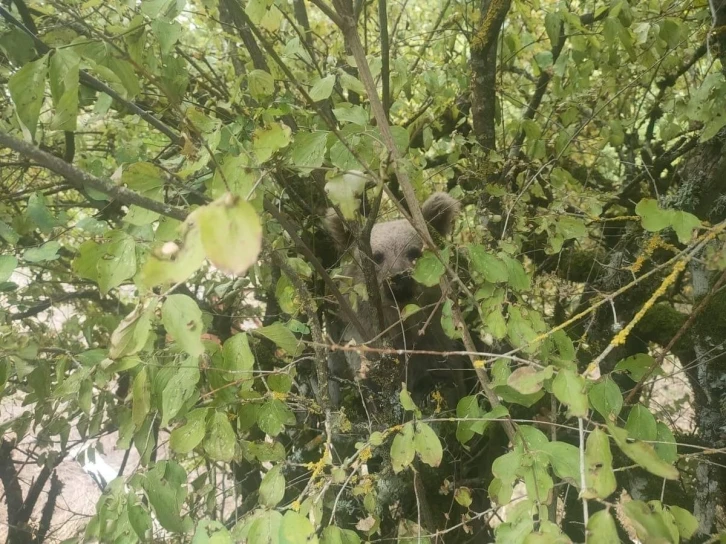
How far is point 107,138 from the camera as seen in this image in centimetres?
420

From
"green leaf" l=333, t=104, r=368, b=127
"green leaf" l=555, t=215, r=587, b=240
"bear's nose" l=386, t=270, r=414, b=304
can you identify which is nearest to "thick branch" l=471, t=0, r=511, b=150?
"green leaf" l=555, t=215, r=587, b=240

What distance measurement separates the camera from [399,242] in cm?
425

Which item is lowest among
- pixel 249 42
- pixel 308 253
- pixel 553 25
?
pixel 308 253

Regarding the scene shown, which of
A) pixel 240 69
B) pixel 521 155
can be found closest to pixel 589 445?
pixel 521 155

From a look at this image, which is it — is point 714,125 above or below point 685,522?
above

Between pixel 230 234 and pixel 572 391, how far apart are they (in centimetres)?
80

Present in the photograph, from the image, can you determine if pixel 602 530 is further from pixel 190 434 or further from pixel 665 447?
pixel 190 434

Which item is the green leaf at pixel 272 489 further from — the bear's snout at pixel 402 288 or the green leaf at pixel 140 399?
the bear's snout at pixel 402 288

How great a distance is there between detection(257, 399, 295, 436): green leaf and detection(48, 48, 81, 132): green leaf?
977 mm

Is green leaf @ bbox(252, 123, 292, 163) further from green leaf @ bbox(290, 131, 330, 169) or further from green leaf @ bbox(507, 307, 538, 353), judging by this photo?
green leaf @ bbox(507, 307, 538, 353)

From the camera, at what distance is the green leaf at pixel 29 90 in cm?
127

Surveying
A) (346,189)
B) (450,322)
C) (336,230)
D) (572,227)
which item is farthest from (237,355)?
(336,230)

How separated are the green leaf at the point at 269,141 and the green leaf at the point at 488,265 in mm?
694

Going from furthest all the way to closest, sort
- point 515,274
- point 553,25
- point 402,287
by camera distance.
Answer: point 402,287, point 553,25, point 515,274
